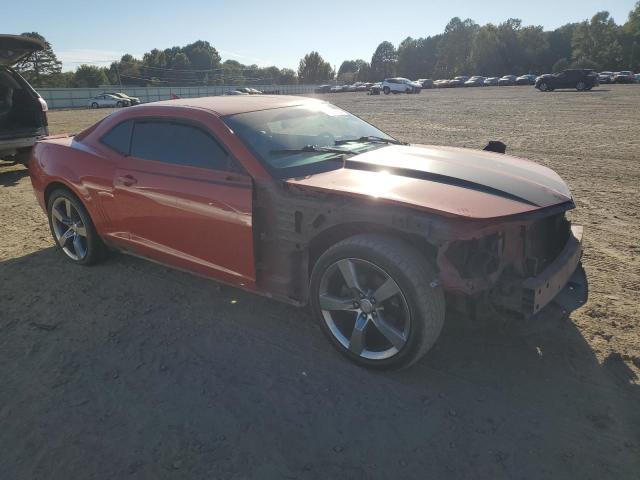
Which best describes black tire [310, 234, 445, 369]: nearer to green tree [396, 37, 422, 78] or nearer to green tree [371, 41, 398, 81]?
green tree [371, 41, 398, 81]

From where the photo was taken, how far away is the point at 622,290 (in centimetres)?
374

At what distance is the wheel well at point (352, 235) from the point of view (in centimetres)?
274

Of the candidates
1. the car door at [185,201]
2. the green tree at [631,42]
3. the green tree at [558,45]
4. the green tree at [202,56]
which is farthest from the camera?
the green tree at [202,56]

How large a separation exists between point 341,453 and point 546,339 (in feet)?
5.65

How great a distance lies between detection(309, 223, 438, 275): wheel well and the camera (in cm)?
274

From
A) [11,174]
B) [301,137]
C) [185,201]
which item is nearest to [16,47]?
[11,174]

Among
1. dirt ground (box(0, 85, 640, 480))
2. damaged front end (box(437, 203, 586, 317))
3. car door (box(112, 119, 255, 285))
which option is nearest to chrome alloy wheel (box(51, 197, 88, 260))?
dirt ground (box(0, 85, 640, 480))

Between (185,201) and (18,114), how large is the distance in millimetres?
7341

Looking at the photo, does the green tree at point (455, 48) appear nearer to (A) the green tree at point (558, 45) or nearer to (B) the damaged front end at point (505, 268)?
(A) the green tree at point (558, 45)

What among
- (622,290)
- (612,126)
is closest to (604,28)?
(612,126)

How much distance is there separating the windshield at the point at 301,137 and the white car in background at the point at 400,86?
1700 inches

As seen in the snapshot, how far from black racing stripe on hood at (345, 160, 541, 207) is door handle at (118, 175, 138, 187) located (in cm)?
175

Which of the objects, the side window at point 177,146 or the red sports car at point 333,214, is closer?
the red sports car at point 333,214

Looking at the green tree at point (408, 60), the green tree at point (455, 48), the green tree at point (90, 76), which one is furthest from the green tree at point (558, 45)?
the green tree at point (90, 76)
